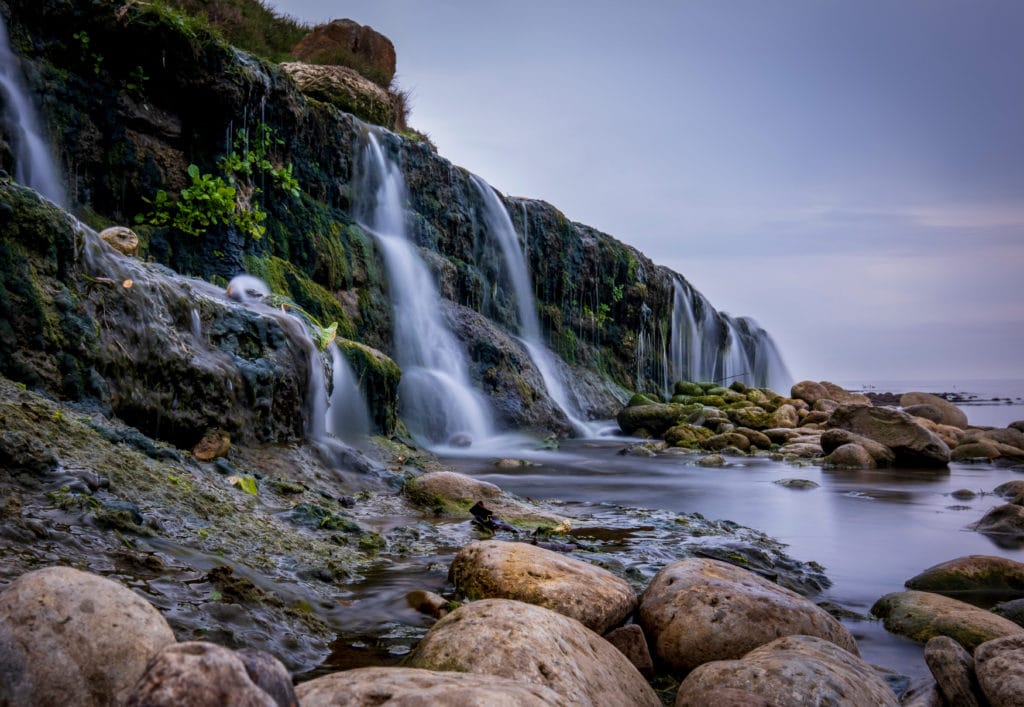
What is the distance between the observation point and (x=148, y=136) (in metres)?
10.1

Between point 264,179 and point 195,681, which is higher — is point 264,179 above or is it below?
above

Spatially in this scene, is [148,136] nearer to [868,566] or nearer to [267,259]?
[267,259]

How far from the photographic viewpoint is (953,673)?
2.89 metres

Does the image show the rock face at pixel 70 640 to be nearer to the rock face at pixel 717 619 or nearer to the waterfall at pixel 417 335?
the rock face at pixel 717 619

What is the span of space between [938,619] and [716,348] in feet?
90.4

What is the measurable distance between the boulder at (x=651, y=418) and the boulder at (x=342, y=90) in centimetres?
973

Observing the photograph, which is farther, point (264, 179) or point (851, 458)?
point (851, 458)

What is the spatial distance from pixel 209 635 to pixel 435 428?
10.7 m

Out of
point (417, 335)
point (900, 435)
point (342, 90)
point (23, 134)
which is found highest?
point (342, 90)

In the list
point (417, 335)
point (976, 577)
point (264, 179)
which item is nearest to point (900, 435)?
point (417, 335)

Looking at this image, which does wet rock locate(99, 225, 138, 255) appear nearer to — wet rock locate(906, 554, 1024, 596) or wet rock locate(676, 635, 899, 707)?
wet rock locate(676, 635, 899, 707)

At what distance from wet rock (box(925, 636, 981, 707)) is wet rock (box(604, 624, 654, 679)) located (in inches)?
44.9

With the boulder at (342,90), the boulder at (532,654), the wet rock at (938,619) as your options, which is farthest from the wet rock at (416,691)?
the boulder at (342,90)

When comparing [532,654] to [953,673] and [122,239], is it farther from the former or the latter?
[122,239]
